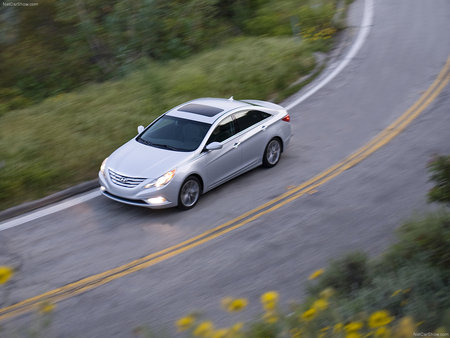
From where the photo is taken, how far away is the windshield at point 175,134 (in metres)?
12.2

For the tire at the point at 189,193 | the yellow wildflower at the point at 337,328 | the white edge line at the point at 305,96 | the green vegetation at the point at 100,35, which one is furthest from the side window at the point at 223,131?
the green vegetation at the point at 100,35

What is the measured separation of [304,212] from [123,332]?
472 cm

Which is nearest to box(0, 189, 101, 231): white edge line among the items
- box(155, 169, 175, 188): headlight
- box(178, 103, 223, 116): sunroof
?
box(155, 169, 175, 188): headlight

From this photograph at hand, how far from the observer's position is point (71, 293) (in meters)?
9.16

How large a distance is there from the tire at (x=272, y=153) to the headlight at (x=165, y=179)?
2783mm

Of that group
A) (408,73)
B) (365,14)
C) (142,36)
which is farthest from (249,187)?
(365,14)

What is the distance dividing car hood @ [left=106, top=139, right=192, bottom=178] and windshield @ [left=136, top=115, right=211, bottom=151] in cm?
21

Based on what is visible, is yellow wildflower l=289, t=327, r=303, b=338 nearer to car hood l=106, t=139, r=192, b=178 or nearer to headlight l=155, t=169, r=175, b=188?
headlight l=155, t=169, r=175, b=188

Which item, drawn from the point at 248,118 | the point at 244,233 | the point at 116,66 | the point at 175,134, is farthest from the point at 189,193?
the point at 116,66

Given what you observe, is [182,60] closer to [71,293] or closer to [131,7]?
[131,7]

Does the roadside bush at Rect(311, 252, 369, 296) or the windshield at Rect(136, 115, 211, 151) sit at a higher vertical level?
the windshield at Rect(136, 115, 211, 151)

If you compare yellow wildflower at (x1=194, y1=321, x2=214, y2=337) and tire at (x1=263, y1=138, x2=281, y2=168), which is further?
tire at (x1=263, y1=138, x2=281, y2=168)

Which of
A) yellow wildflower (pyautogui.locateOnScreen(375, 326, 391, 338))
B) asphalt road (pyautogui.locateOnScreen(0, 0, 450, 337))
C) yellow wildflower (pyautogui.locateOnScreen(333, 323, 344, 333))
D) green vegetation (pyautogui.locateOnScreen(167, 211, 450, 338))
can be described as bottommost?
asphalt road (pyautogui.locateOnScreen(0, 0, 450, 337))

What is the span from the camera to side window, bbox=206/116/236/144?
1234 cm
